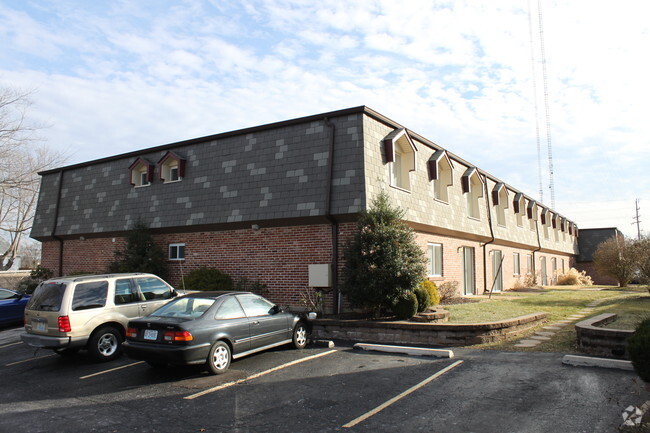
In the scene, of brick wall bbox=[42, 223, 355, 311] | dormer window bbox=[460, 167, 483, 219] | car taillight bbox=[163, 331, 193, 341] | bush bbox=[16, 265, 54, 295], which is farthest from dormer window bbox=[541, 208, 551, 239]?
car taillight bbox=[163, 331, 193, 341]

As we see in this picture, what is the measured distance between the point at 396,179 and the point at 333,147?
3086 mm

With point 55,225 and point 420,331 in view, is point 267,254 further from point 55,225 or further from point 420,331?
point 55,225

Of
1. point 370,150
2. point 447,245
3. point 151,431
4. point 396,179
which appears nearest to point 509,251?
point 447,245

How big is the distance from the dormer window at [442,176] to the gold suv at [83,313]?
11860mm

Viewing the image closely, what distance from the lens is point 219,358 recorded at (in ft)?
27.1

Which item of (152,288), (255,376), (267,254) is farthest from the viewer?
(267,254)

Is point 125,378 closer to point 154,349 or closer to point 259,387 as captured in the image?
point 154,349

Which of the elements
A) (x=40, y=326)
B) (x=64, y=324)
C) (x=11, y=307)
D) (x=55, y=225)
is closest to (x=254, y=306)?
(x=64, y=324)

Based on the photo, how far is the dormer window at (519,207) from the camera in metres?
27.6

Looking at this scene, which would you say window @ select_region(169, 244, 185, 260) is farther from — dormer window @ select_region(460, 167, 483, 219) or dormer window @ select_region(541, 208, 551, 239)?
dormer window @ select_region(541, 208, 551, 239)

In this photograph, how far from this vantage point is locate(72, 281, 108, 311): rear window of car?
9375 millimetres

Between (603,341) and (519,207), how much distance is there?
67.3ft

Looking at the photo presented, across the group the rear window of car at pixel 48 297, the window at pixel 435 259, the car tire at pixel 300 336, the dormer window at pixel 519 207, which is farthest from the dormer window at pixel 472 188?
the rear window of car at pixel 48 297

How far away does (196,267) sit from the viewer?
678 inches
